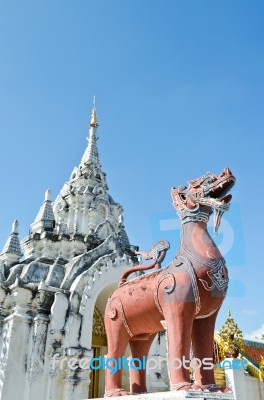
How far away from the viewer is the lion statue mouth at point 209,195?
6.93 m

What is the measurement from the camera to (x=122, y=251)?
1684 centimetres

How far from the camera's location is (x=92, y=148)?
23703 mm

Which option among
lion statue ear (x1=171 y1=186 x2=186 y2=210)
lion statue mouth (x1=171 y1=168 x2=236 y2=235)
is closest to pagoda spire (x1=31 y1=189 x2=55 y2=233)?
lion statue ear (x1=171 y1=186 x2=186 y2=210)

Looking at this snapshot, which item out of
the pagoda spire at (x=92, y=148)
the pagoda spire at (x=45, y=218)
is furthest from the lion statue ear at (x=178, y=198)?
the pagoda spire at (x=92, y=148)

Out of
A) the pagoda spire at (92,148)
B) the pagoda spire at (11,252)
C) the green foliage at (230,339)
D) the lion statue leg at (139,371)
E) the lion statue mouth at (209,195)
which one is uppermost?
the pagoda spire at (92,148)

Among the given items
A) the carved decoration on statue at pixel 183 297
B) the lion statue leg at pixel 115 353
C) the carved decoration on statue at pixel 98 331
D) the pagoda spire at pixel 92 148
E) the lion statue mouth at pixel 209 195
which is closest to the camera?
the carved decoration on statue at pixel 183 297

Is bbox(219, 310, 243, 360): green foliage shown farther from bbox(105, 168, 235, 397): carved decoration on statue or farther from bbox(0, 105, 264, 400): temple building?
bbox(105, 168, 235, 397): carved decoration on statue

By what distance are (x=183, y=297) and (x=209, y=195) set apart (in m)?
1.82

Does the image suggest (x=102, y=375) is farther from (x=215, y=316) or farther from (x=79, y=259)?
(x=215, y=316)

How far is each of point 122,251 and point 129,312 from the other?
9.58 metres

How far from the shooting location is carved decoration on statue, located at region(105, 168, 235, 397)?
633 centimetres

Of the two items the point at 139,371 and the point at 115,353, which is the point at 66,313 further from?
the point at 115,353

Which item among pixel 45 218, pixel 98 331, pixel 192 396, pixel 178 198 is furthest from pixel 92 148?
pixel 192 396

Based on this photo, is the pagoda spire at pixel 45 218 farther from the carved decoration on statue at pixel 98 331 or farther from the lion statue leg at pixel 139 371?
the lion statue leg at pixel 139 371
